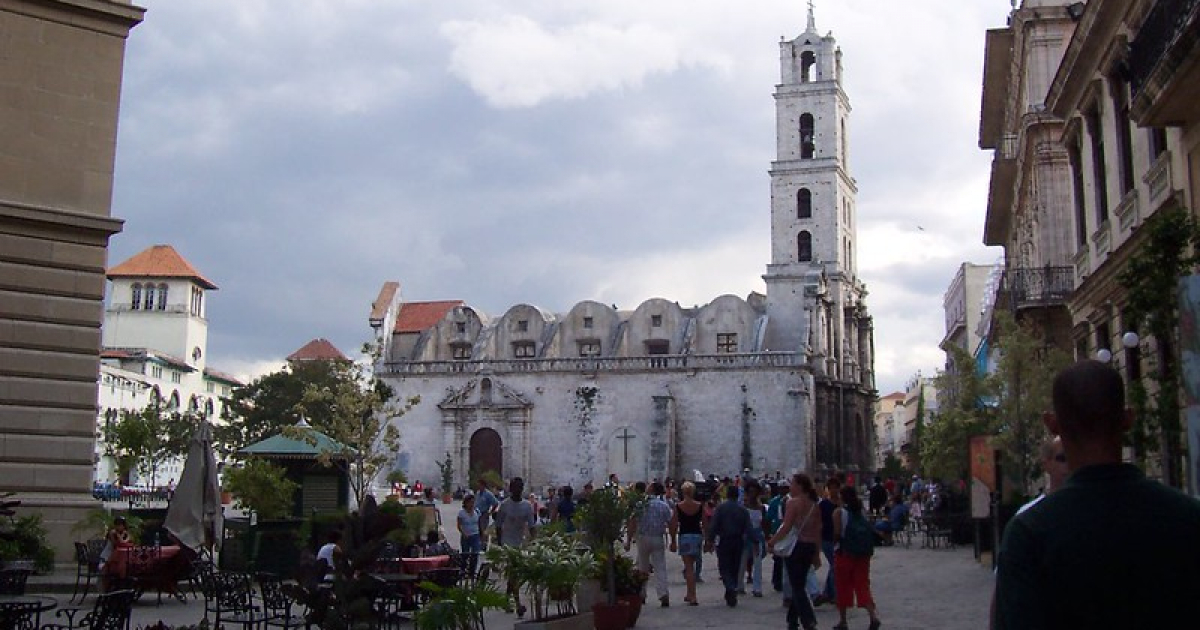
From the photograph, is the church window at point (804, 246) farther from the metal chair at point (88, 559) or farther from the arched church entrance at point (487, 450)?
the metal chair at point (88, 559)

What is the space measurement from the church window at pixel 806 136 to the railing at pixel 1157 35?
148 ft

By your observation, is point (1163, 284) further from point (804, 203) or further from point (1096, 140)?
point (804, 203)

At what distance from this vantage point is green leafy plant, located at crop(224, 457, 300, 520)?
64.2ft

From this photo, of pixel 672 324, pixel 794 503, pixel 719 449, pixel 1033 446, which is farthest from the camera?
pixel 672 324

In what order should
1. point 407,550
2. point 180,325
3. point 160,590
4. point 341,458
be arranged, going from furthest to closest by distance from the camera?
1. point 180,325
2. point 341,458
3. point 407,550
4. point 160,590

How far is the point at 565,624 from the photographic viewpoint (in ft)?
33.9

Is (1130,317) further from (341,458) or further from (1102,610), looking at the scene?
(341,458)

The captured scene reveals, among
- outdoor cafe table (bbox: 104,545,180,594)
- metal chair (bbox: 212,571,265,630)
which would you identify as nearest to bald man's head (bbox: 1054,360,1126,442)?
metal chair (bbox: 212,571,265,630)

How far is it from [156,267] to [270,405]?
3210cm

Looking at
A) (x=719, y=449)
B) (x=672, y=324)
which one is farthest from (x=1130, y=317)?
(x=672, y=324)

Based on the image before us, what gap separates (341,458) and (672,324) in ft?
104

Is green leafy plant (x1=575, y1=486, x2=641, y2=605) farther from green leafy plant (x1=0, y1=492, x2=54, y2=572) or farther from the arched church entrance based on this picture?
the arched church entrance

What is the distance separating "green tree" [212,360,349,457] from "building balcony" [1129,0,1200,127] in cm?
5042

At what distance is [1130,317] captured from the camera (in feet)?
34.6
